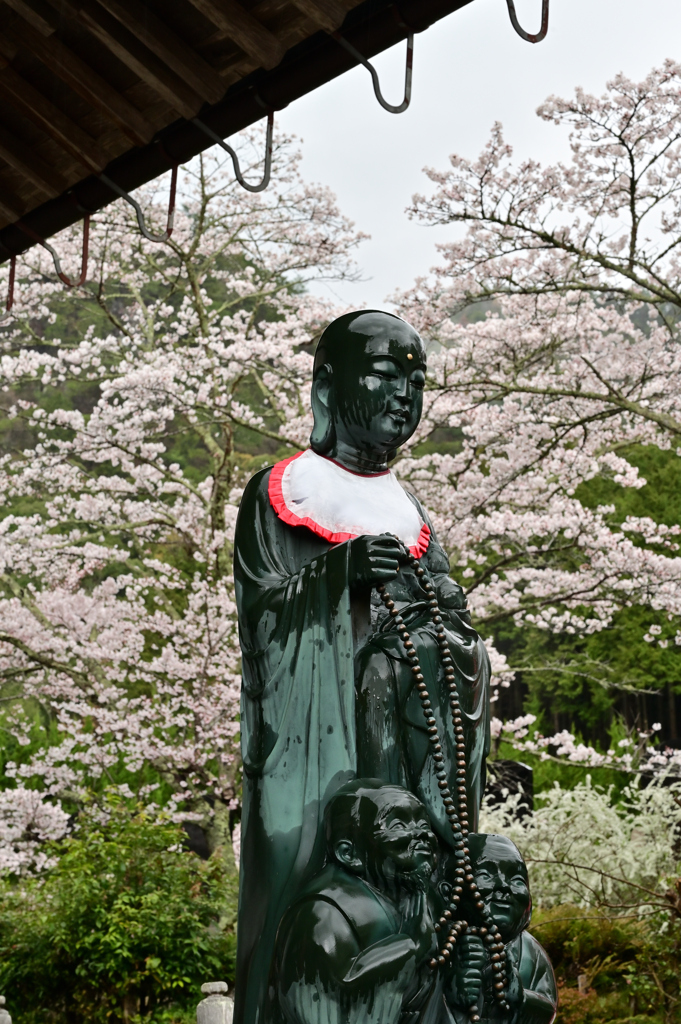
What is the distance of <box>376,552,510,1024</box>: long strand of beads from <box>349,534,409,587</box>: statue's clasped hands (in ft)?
0.25

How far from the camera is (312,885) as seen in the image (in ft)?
7.06

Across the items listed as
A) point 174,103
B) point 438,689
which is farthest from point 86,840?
point 174,103

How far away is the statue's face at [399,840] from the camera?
2109 mm

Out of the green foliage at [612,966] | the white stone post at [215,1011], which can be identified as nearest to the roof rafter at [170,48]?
the white stone post at [215,1011]

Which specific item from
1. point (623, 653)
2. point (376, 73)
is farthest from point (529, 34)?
point (623, 653)

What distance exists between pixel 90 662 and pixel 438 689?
6801 mm

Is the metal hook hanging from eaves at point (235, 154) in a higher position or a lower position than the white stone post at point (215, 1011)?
higher

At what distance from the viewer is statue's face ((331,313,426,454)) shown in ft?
8.56

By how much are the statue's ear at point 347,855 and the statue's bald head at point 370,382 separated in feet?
3.26

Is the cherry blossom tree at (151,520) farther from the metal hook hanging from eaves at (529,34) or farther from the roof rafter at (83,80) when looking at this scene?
the metal hook hanging from eaves at (529,34)

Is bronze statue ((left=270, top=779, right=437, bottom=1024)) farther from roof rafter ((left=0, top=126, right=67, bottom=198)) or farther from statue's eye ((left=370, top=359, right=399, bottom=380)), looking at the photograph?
roof rafter ((left=0, top=126, right=67, bottom=198))

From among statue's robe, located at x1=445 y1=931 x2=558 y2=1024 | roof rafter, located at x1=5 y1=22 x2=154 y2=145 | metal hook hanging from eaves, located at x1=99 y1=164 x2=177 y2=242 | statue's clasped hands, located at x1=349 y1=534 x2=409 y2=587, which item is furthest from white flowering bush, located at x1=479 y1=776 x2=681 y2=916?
roof rafter, located at x1=5 y1=22 x2=154 y2=145

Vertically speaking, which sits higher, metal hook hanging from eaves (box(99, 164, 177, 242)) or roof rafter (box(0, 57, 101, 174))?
roof rafter (box(0, 57, 101, 174))

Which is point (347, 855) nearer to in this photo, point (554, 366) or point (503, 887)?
point (503, 887)
